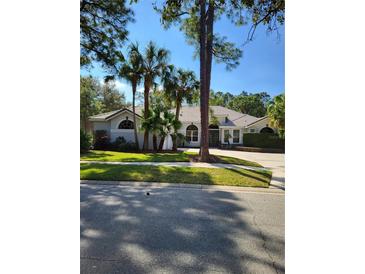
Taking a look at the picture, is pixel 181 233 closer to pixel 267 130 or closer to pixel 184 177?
pixel 184 177

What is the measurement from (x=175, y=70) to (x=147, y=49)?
2.76 metres

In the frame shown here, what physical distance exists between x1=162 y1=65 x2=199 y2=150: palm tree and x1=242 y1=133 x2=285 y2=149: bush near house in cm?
909

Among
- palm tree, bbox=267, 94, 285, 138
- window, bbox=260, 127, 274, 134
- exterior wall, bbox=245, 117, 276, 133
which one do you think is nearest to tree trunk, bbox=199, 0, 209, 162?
palm tree, bbox=267, 94, 285, 138

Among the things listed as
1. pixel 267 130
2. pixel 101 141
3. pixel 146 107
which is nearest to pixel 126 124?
pixel 101 141

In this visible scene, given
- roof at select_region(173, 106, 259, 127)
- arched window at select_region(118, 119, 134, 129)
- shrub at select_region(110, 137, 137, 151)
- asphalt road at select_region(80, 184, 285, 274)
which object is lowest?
asphalt road at select_region(80, 184, 285, 274)

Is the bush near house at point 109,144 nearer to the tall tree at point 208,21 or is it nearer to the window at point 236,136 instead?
the tall tree at point 208,21

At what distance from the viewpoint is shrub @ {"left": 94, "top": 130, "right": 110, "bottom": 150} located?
20759mm

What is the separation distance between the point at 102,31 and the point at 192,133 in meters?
17.8

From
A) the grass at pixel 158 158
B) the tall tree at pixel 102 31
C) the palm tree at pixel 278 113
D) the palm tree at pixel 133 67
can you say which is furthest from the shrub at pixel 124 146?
the palm tree at pixel 278 113

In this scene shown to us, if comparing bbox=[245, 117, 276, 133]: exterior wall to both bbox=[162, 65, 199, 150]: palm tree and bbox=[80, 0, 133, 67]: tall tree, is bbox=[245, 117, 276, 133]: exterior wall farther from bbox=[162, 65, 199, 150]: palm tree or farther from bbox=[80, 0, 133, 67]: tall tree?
bbox=[80, 0, 133, 67]: tall tree

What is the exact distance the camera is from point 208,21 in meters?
11.6
